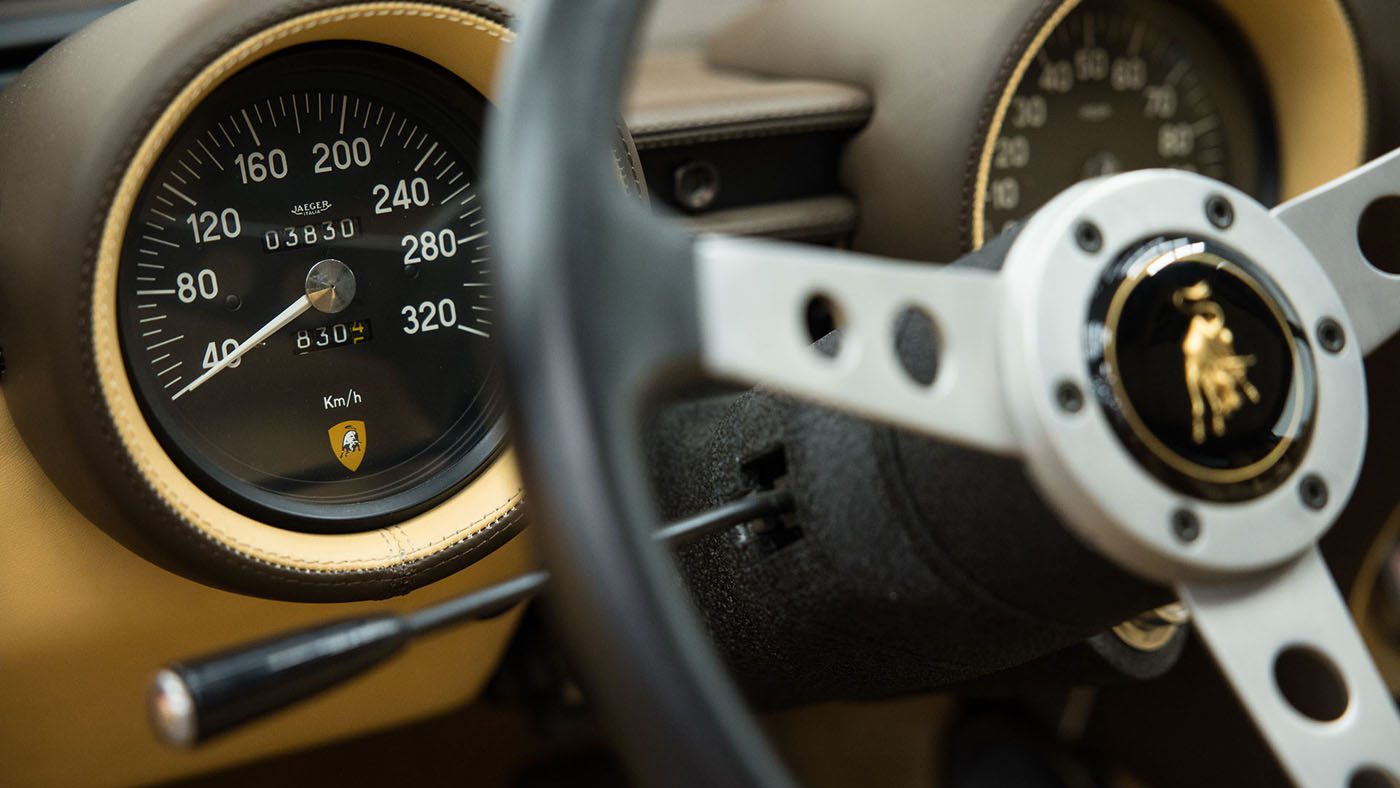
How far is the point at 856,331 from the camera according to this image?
67cm

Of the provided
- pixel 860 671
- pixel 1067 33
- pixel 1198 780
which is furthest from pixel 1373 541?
pixel 860 671

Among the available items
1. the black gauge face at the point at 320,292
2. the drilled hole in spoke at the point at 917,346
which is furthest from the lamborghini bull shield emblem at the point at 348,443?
the drilled hole in spoke at the point at 917,346

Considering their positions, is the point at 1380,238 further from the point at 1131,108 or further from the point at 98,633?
the point at 98,633

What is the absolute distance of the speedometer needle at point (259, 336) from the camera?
1.25 metres

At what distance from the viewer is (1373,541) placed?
1.71 m

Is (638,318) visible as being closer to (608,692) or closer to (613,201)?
(613,201)

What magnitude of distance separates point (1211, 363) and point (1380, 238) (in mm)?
654

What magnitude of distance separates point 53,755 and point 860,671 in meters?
0.78

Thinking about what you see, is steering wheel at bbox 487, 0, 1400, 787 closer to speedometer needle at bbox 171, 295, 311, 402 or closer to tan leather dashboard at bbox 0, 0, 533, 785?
tan leather dashboard at bbox 0, 0, 533, 785

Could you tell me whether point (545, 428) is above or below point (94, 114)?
below

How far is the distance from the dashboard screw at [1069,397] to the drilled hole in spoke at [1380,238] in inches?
27.1

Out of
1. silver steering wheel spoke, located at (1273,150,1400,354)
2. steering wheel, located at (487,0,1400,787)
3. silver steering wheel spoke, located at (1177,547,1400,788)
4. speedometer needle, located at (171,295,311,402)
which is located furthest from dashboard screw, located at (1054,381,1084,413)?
speedometer needle, located at (171,295,311,402)

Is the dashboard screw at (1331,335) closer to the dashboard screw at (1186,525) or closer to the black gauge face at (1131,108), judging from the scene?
the dashboard screw at (1186,525)

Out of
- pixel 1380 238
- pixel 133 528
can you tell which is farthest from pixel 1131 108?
pixel 133 528
